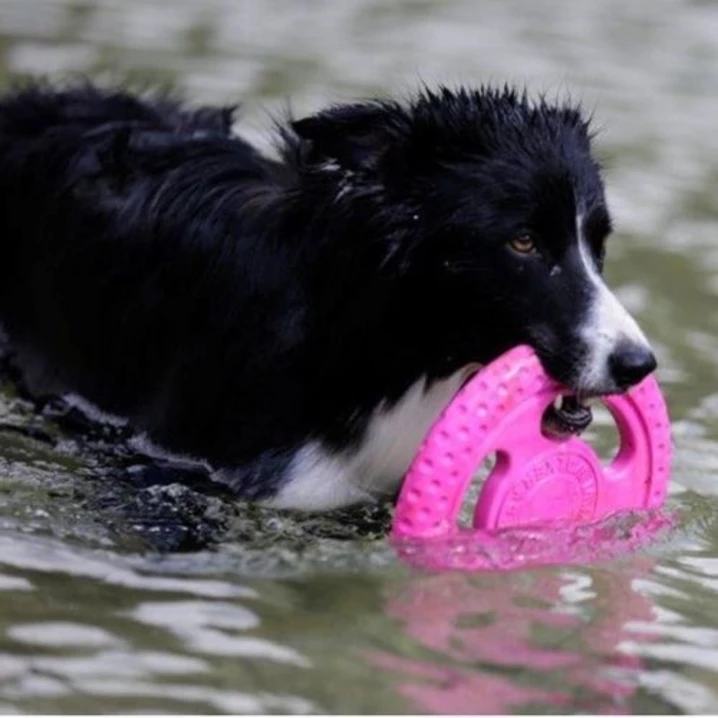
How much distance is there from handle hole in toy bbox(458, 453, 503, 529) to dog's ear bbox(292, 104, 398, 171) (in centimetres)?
95

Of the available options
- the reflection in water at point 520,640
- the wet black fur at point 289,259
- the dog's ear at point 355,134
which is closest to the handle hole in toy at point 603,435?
the reflection in water at point 520,640

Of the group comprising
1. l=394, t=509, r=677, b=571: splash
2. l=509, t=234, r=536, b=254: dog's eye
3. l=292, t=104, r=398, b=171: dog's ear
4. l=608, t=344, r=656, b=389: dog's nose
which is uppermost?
l=292, t=104, r=398, b=171: dog's ear

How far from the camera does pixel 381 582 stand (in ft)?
17.9

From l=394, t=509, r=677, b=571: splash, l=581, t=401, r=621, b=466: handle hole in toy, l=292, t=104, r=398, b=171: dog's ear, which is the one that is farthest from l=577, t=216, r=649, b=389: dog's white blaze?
l=581, t=401, r=621, b=466: handle hole in toy

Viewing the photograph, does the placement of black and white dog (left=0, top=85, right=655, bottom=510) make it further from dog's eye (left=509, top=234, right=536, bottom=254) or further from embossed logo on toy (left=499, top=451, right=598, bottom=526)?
embossed logo on toy (left=499, top=451, right=598, bottom=526)

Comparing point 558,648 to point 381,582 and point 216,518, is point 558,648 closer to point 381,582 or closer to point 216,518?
point 381,582

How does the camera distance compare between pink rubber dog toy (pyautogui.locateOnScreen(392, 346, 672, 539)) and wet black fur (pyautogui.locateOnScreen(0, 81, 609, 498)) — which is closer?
pink rubber dog toy (pyautogui.locateOnScreen(392, 346, 672, 539))

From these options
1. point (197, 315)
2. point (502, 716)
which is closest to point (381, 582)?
point (502, 716)

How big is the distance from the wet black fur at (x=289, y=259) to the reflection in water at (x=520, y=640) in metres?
0.61

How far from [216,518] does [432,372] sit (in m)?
0.79

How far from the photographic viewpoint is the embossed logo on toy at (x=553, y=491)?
18.5ft

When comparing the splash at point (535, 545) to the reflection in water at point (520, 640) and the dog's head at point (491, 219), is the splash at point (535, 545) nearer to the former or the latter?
the reflection in water at point (520, 640)

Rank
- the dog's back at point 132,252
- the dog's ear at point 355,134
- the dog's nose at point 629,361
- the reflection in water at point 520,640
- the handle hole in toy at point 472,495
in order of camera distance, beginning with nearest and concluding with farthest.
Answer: the reflection in water at point 520,640, the dog's nose at point 629,361, the dog's ear at point 355,134, the handle hole in toy at point 472,495, the dog's back at point 132,252

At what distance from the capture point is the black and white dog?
5.54 m
